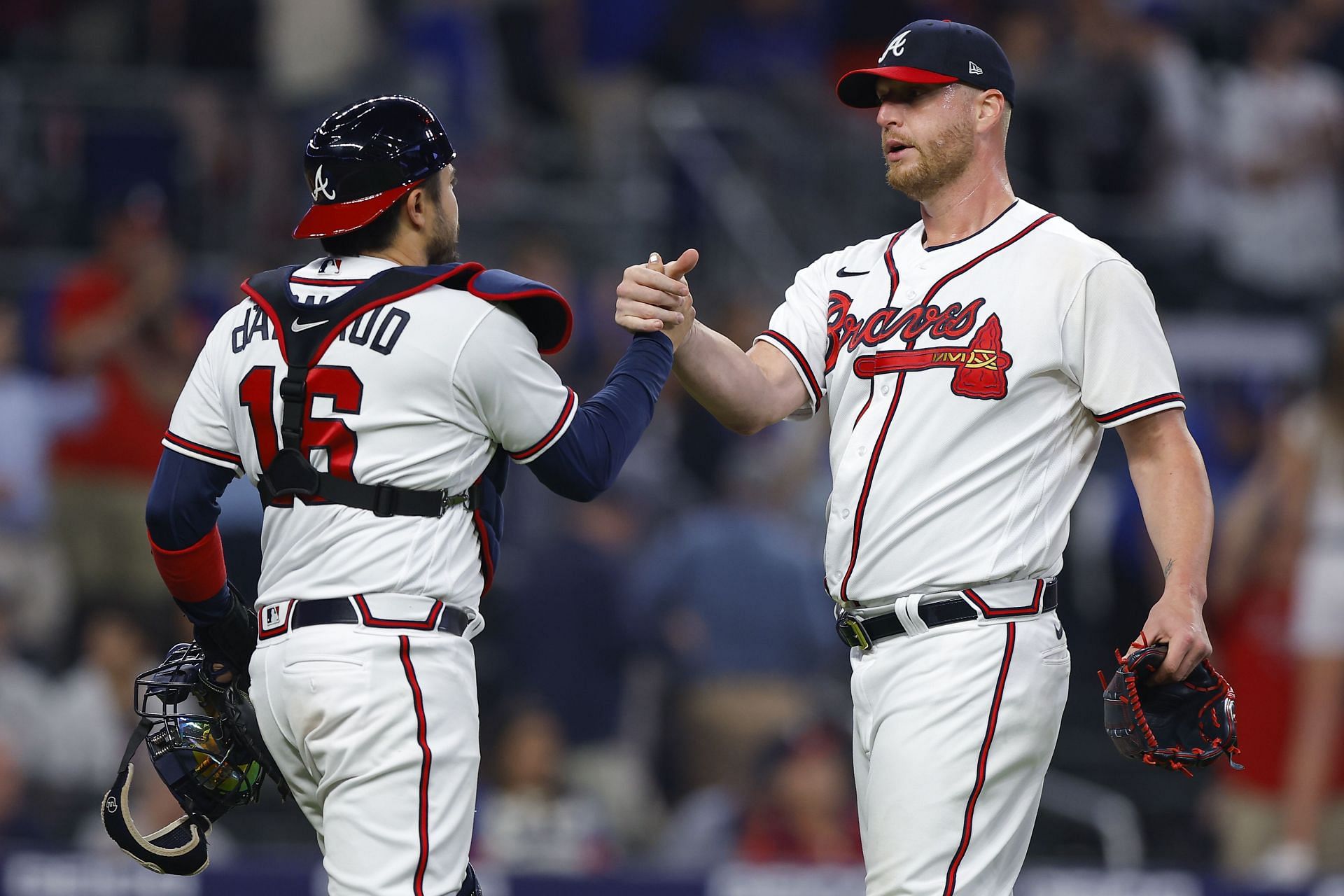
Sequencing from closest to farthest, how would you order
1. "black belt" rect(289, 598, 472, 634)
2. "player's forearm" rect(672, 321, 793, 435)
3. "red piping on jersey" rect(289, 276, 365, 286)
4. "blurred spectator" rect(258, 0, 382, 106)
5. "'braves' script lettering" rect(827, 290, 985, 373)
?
"black belt" rect(289, 598, 472, 634) < "red piping on jersey" rect(289, 276, 365, 286) < "'braves' script lettering" rect(827, 290, 985, 373) < "player's forearm" rect(672, 321, 793, 435) < "blurred spectator" rect(258, 0, 382, 106)

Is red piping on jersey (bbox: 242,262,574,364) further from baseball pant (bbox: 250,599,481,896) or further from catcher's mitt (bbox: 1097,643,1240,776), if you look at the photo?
catcher's mitt (bbox: 1097,643,1240,776)

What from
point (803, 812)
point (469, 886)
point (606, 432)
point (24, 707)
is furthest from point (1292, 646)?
point (24, 707)

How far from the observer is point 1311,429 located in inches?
311

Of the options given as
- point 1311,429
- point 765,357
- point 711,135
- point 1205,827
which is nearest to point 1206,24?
point 711,135

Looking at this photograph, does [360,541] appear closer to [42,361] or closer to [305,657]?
[305,657]

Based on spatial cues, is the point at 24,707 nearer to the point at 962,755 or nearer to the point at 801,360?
the point at 801,360

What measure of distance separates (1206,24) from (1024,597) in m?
8.95

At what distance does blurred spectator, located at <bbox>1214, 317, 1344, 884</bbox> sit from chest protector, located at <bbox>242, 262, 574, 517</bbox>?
507cm

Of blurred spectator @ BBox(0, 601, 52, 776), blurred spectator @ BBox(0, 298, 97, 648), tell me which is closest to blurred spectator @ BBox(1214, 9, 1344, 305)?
blurred spectator @ BBox(0, 298, 97, 648)

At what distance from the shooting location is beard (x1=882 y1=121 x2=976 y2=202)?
13.7 ft

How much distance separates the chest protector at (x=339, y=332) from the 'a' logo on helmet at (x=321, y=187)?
0.21m

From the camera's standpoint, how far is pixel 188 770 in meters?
3.96

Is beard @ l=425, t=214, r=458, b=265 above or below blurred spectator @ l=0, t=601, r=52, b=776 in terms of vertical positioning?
above

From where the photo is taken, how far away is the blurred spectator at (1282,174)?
10.9m
